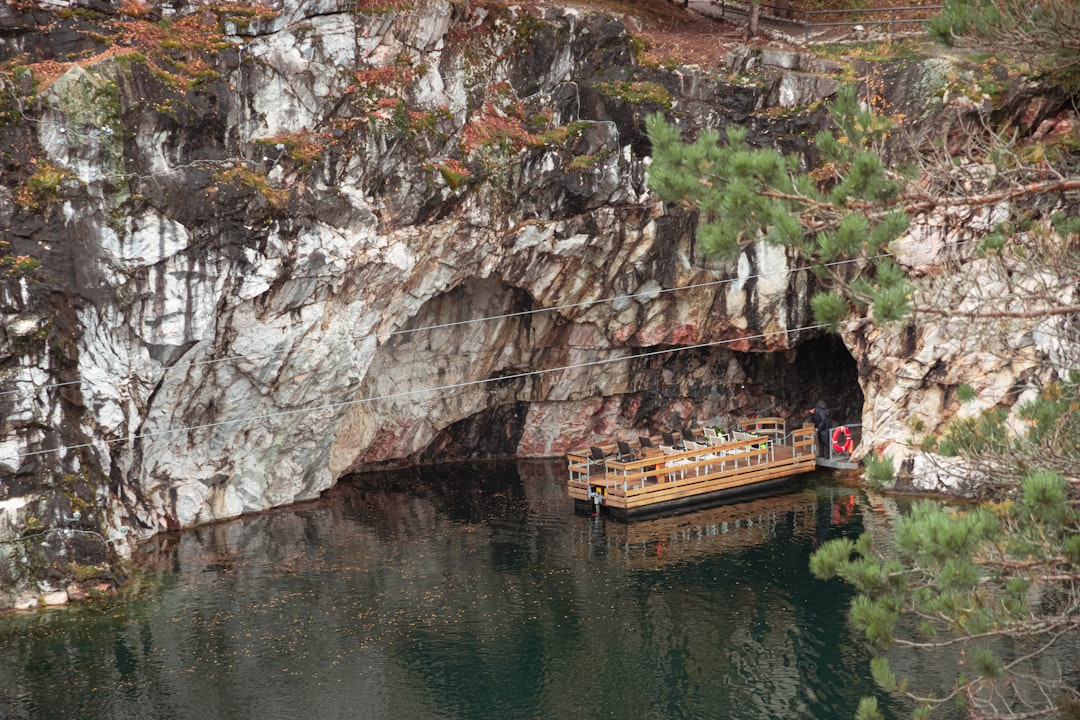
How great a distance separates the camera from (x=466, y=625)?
23.9 metres

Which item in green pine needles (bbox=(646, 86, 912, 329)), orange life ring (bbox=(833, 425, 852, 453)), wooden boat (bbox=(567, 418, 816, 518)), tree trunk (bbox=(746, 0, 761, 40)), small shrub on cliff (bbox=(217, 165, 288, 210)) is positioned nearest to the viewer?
green pine needles (bbox=(646, 86, 912, 329))

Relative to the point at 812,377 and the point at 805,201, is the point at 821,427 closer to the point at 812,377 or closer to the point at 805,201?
the point at 812,377

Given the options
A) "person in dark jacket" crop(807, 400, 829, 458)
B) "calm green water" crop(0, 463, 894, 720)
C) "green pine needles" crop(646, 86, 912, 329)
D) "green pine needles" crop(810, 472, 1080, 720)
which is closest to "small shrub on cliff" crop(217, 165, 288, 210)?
"calm green water" crop(0, 463, 894, 720)

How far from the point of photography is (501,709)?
66.5 feet

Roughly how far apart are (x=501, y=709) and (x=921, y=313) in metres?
11.1

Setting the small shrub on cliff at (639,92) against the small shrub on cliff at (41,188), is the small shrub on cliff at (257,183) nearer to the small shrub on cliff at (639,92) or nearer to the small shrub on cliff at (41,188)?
the small shrub on cliff at (41,188)

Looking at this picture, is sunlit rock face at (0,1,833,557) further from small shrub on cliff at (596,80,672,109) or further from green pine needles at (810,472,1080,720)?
green pine needles at (810,472,1080,720)

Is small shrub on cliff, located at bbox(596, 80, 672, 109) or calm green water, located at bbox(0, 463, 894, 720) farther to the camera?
small shrub on cliff, located at bbox(596, 80, 672, 109)

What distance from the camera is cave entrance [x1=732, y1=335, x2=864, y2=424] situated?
3756 centimetres

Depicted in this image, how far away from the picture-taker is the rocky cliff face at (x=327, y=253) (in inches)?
1038

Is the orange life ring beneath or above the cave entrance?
beneath

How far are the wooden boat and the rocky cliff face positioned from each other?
3.14 metres

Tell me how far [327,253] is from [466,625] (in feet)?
34.1

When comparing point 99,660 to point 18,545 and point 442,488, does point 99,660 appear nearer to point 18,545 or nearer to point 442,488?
point 18,545
